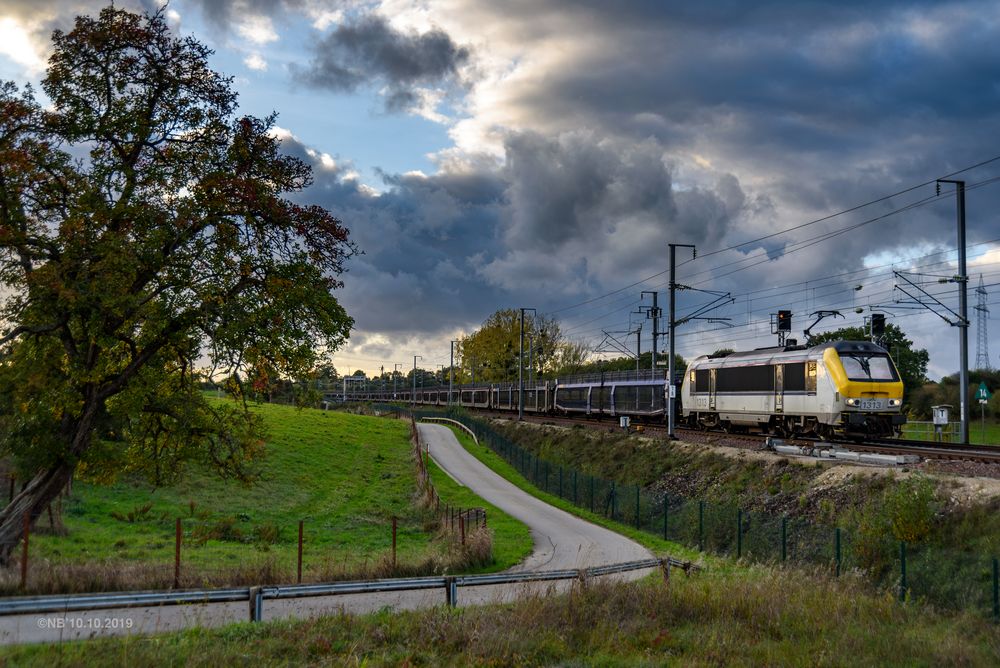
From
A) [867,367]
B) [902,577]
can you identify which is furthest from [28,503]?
[867,367]

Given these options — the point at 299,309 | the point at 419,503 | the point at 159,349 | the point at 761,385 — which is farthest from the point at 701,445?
the point at 159,349

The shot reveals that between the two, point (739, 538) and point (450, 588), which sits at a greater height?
point (450, 588)

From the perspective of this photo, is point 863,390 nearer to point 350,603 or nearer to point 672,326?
point 672,326

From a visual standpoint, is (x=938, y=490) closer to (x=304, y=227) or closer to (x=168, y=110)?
(x=304, y=227)

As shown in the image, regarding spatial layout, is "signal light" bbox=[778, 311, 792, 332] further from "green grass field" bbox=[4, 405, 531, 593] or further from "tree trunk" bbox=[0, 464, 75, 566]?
"tree trunk" bbox=[0, 464, 75, 566]

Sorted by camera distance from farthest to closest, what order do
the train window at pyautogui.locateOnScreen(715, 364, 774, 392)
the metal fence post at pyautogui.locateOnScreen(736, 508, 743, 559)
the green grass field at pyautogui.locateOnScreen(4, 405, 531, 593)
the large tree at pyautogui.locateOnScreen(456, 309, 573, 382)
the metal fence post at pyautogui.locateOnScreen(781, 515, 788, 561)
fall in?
the large tree at pyautogui.locateOnScreen(456, 309, 573, 382) → the train window at pyautogui.locateOnScreen(715, 364, 774, 392) → the metal fence post at pyautogui.locateOnScreen(736, 508, 743, 559) → the metal fence post at pyautogui.locateOnScreen(781, 515, 788, 561) → the green grass field at pyautogui.locateOnScreen(4, 405, 531, 593)

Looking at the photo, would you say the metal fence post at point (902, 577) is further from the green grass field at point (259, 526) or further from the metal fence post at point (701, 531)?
the green grass field at point (259, 526)

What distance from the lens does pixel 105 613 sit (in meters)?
12.6

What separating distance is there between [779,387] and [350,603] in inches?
1016

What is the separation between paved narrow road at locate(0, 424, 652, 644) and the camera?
11.4 metres

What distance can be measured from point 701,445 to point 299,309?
22.7 meters

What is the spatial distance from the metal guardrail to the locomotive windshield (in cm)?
1923

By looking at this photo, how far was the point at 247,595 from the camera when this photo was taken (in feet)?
40.0

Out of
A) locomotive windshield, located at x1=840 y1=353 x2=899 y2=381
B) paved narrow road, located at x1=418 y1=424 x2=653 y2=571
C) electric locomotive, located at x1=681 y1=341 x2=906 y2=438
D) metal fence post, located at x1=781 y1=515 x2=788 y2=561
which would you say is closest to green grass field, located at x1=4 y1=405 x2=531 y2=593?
paved narrow road, located at x1=418 y1=424 x2=653 y2=571
